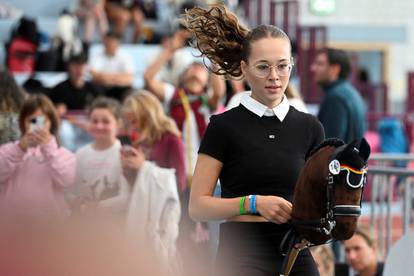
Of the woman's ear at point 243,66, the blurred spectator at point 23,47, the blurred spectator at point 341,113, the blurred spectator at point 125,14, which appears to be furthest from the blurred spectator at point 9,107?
the blurred spectator at point 125,14

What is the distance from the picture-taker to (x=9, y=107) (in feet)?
25.7

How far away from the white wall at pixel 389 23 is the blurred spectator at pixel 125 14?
6.13 metres

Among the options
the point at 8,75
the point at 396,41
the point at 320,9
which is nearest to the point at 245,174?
the point at 8,75

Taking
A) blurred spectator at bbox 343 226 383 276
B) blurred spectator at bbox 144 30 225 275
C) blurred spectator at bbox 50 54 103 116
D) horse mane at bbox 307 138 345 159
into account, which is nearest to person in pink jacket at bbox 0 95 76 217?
blurred spectator at bbox 144 30 225 275

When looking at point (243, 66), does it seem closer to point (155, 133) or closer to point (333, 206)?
point (333, 206)

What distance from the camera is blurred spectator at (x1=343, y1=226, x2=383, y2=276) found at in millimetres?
7453

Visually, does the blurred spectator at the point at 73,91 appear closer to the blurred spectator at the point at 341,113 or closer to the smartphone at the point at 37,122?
the blurred spectator at the point at 341,113

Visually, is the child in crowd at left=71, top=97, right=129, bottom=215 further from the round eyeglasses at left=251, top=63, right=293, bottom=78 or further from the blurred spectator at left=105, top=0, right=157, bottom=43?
the blurred spectator at left=105, top=0, right=157, bottom=43

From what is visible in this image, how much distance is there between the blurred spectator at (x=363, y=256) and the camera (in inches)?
293

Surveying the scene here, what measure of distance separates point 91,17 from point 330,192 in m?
13.8

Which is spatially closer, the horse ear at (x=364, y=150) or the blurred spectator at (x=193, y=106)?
the horse ear at (x=364, y=150)

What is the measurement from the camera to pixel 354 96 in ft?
28.3

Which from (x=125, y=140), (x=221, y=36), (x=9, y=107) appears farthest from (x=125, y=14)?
(x=221, y=36)

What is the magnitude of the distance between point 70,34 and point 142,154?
8646mm
